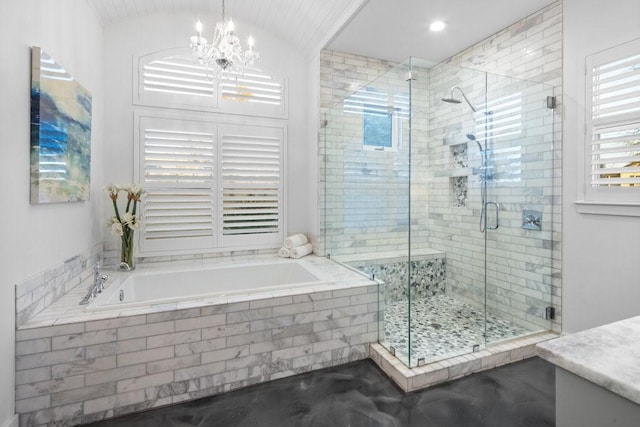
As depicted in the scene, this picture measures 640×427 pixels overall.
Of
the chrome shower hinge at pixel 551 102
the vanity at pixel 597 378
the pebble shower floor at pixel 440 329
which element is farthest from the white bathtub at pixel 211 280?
the chrome shower hinge at pixel 551 102

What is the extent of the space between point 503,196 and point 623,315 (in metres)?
1.17

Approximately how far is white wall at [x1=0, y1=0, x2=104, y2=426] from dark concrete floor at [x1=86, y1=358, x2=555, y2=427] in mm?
775

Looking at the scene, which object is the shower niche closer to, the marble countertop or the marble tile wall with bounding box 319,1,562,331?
the marble tile wall with bounding box 319,1,562,331

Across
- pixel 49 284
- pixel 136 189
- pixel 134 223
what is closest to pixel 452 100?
pixel 136 189

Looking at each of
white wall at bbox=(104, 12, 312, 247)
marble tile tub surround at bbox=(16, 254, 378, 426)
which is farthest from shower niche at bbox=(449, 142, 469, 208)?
white wall at bbox=(104, 12, 312, 247)

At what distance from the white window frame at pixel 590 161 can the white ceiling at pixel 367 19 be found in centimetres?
74

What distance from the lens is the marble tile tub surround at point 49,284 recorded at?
170 centimetres

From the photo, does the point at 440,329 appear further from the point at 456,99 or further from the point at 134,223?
the point at 134,223

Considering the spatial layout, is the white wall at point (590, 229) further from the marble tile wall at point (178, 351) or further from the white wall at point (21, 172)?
the white wall at point (21, 172)

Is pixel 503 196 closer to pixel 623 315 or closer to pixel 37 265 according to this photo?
pixel 623 315

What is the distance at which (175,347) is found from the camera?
1950mm

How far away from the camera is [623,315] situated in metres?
2.13

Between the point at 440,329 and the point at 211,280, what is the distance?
6.94 feet

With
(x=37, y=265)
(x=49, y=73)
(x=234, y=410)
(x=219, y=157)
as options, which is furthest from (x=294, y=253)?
(x=49, y=73)
